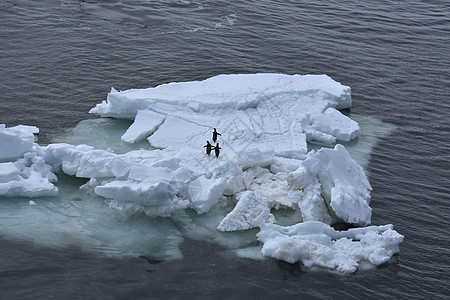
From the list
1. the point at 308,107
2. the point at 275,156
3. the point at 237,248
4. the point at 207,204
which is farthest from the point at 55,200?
the point at 308,107

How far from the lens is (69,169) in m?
35.6

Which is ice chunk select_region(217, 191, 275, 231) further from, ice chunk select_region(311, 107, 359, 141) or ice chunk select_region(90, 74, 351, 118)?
ice chunk select_region(90, 74, 351, 118)

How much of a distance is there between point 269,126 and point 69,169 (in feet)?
44.1

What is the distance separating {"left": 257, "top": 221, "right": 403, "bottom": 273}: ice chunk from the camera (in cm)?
3056

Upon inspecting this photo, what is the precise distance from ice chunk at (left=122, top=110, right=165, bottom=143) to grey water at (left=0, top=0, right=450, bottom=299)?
502cm

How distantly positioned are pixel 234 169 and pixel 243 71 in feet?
63.9

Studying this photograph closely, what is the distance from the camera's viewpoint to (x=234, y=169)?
1404 inches

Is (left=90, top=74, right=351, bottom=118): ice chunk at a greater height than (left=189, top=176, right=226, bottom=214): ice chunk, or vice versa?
(left=90, top=74, right=351, bottom=118): ice chunk

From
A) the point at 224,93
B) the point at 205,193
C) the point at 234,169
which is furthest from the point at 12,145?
the point at 224,93

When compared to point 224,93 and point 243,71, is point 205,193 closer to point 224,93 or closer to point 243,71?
point 224,93

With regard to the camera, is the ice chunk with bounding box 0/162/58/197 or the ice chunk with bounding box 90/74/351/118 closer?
the ice chunk with bounding box 0/162/58/197

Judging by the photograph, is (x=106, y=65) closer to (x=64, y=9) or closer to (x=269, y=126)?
(x=64, y=9)

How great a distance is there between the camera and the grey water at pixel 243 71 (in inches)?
1144

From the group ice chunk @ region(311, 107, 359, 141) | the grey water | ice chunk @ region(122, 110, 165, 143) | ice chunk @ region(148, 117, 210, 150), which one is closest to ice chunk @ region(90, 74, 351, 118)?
ice chunk @ region(122, 110, 165, 143)
